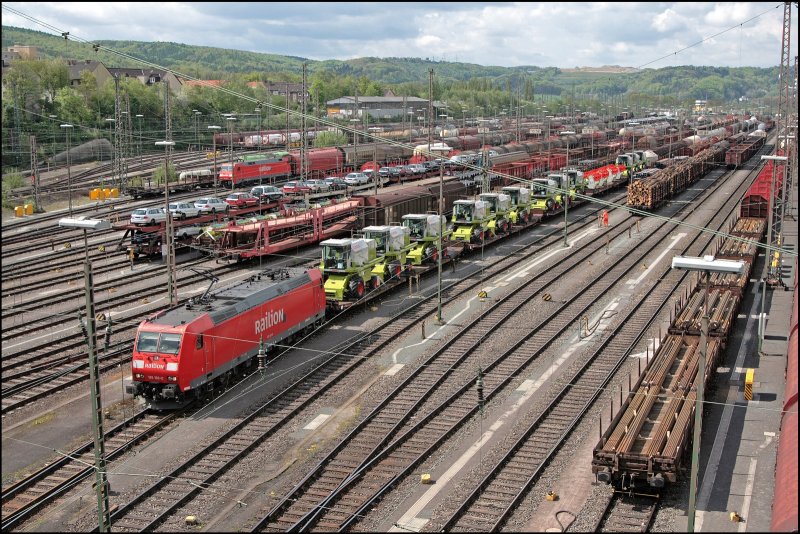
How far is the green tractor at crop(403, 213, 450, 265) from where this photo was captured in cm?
4044

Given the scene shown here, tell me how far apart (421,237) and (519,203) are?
13897mm

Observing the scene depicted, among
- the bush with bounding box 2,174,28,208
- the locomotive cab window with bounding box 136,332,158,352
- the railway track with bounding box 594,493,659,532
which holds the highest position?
the bush with bounding box 2,174,28,208

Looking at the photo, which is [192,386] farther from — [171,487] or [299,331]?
[299,331]

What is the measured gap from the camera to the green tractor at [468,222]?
4494 cm

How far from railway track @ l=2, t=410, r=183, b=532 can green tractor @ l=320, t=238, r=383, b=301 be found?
1105 centimetres

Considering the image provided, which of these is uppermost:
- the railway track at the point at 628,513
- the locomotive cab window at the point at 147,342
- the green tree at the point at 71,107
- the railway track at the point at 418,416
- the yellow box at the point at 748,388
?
the green tree at the point at 71,107

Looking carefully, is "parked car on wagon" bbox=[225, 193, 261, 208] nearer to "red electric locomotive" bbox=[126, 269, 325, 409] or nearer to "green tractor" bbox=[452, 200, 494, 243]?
"green tractor" bbox=[452, 200, 494, 243]

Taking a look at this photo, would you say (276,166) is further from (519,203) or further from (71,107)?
(71,107)

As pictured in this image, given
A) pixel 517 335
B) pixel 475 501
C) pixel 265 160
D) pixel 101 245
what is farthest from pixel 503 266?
pixel 265 160

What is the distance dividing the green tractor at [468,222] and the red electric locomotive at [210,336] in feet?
56.2

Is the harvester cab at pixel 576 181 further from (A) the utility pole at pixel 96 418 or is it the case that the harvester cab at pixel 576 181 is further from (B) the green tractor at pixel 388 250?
(A) the utility pole at pixel 96 418

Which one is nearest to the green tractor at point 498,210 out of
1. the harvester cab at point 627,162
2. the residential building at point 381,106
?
the harvester cab at point 627,162

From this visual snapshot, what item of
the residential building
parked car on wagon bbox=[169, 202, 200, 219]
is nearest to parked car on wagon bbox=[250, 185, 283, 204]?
parked car on wagon bbox=[169, 202, 200, 219]

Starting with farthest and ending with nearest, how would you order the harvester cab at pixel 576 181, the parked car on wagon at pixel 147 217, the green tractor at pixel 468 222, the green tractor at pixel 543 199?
the harvester cab at pixel 576 181 < the green tractor at pixel 543 199 < the parked car on wagon at pixel 147 217 < the green tractor at pixel 468 222
